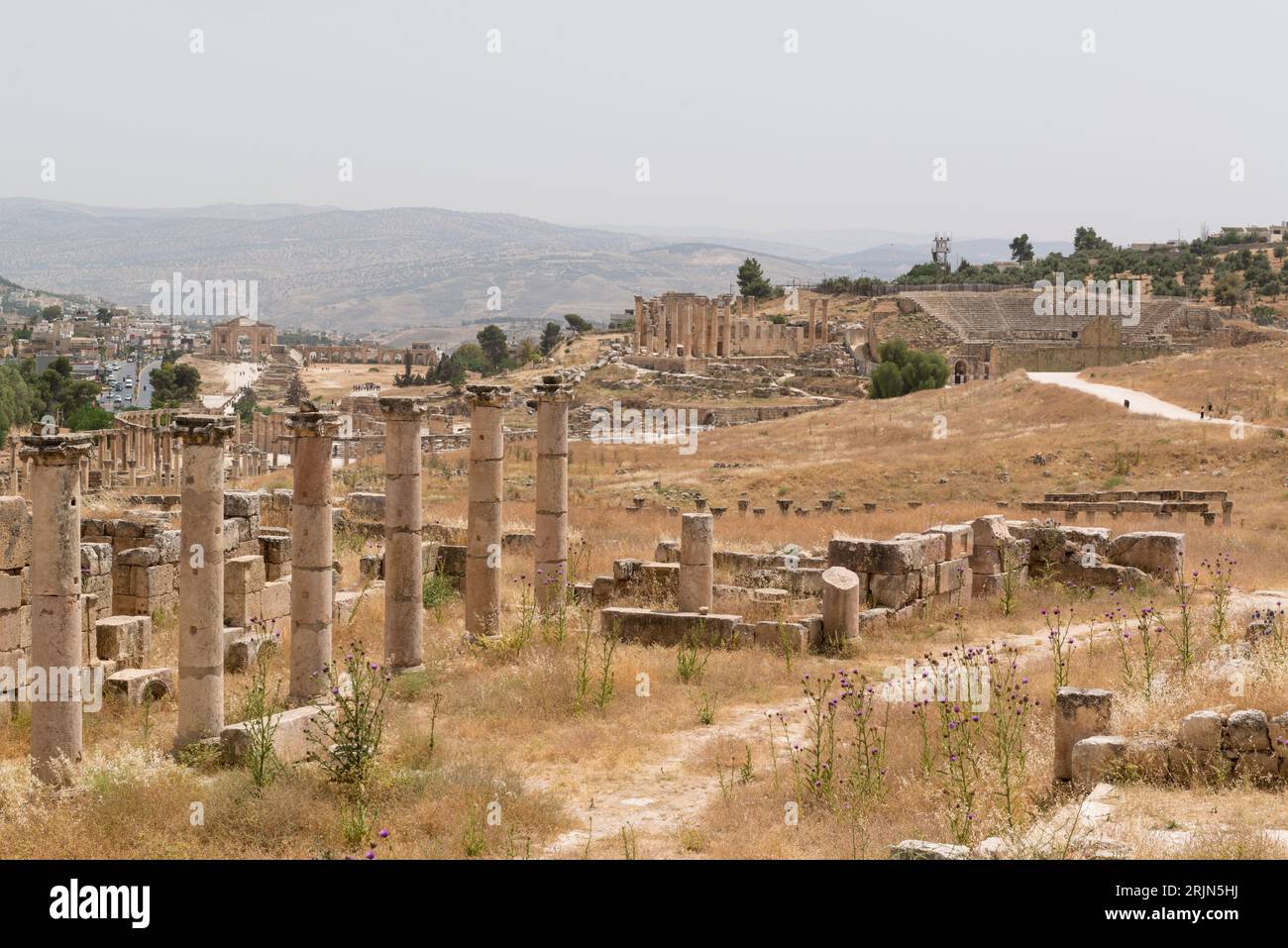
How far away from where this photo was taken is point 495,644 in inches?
602

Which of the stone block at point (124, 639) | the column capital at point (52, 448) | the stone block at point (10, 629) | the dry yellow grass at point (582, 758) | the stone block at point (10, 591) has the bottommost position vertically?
the dry yellow grass at point (582, 758)

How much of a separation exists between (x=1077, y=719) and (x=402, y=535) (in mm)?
7323

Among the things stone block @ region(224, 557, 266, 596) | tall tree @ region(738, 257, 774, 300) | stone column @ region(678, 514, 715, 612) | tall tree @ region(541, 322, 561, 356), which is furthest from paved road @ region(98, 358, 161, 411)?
stone column @ region(678, 514, 715, 612)

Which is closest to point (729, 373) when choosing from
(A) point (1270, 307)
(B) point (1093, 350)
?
(B) point (1093, 350)

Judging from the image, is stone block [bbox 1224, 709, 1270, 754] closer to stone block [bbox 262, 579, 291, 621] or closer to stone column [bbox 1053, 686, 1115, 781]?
stone column [bbox 1053, 686, 1115, 781]

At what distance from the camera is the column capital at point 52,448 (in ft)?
33.3

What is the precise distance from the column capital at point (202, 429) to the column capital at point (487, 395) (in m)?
4.47

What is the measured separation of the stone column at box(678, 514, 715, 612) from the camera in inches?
673

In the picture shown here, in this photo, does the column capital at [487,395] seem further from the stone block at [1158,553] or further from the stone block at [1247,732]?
the stone block at [1158,553]

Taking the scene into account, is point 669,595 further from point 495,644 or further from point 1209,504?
point 1209,504

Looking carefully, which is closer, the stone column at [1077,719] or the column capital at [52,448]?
the stone column at [1077,719]

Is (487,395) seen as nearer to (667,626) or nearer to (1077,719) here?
(667,626)

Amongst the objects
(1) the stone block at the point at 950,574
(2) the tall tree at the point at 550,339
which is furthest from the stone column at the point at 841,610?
(2) the tall tree at the point at 550,339
